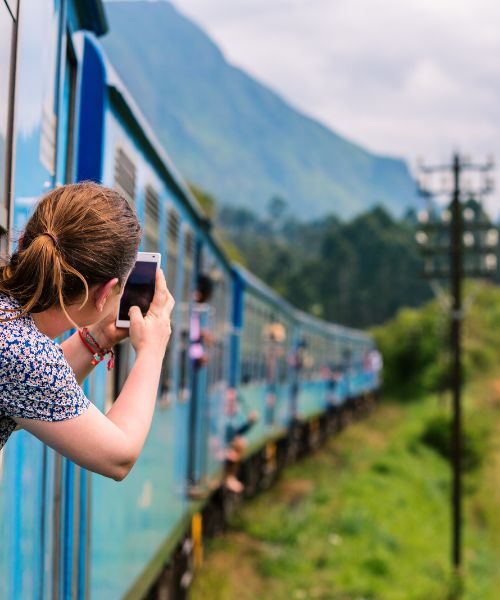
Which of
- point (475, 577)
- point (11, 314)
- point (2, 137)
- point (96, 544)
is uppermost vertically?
point (2, 137)

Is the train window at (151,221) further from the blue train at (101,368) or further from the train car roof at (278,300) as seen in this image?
the train car roof at (278,300)

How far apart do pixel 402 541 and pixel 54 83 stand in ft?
42.6

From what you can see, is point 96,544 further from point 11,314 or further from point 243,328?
point 243,328

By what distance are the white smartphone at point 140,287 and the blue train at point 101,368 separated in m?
0.24

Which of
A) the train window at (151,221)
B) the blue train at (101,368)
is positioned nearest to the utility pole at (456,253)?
the blue train at (101,368)

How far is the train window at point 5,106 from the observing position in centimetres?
215

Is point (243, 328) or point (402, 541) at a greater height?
point (243, 328)

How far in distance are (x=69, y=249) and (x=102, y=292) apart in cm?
11

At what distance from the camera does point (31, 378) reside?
1.70m

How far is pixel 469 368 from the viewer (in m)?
45.0

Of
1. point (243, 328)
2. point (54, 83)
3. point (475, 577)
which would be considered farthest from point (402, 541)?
point (54, 83)

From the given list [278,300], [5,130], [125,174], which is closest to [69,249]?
[5,130]

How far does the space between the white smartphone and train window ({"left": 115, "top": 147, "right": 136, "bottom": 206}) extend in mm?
1578

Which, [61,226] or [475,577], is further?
[475,577]
